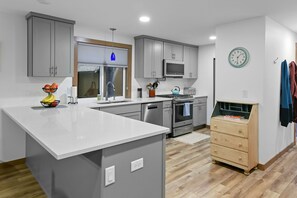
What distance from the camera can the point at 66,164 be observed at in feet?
6.40

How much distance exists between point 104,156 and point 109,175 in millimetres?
137

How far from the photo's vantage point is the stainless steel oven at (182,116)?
4.99m

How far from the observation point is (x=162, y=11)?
3.06 metres

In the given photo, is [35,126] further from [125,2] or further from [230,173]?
[230,173]

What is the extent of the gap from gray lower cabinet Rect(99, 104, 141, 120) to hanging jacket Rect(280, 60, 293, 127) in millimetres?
2623

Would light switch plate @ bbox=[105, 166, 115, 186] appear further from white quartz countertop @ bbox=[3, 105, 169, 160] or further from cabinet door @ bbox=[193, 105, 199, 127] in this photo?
cabinet door @ bbox=[193, 105, 199, 127]

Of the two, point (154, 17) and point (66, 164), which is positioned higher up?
point (154, 17)

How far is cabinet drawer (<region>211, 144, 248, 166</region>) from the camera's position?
3.11m

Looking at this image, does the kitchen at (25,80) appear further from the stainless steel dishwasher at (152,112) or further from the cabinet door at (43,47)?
the stainless steel dishwasher at (152,112)

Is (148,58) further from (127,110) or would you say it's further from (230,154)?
(230,154)

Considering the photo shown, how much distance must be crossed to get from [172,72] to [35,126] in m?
3.97

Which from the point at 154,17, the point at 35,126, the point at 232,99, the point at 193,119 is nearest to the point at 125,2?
the point at 154,17

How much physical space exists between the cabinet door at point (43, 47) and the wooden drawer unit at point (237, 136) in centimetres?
284

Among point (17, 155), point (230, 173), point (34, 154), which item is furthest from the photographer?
point (17, 155)
